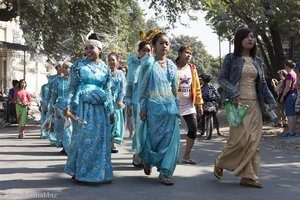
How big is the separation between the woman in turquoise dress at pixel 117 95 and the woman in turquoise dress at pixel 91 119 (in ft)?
9.11

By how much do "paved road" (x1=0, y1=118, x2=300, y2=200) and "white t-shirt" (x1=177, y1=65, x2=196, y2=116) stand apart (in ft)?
3.17

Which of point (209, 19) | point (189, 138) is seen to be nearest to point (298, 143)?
point (189, 138)

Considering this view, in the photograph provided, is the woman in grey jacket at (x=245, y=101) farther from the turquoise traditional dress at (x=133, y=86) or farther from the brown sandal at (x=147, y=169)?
the turquoise traditional dress at (x=133, y=86)

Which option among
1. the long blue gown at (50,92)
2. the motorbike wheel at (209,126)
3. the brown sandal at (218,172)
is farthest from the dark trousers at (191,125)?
the motorbike wheel at (209,126)

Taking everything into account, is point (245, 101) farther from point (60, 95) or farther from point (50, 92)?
point (50, 92)

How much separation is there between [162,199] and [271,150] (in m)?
5.67

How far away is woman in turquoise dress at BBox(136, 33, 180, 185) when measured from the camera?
6305 millimetres

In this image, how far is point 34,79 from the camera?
157 ft

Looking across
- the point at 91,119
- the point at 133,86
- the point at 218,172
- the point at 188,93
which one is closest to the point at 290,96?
the point at 188,93

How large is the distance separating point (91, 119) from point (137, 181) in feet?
3.34

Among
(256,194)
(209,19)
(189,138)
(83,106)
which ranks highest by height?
(209,19)

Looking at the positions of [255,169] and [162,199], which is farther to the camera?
[255,169]

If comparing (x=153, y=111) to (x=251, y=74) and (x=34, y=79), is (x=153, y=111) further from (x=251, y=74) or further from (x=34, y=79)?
(x=34, y=79)

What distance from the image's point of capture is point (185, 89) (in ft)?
26.9
